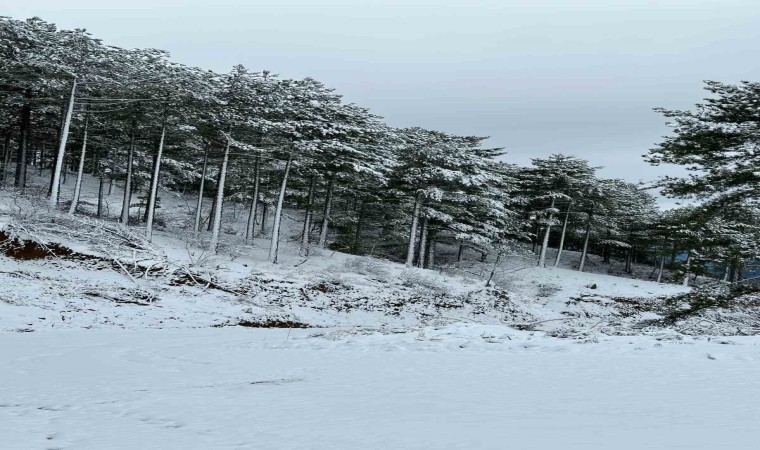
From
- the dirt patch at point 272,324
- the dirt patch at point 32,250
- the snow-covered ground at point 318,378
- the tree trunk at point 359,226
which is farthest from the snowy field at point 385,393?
the tree trunk at point 359,226

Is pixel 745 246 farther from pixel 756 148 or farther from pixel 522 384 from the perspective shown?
pixel 522 384

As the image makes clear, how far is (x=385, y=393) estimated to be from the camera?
5316 millimetres

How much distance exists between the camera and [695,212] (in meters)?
12.3

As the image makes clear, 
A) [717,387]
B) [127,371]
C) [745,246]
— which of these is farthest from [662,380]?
[745,246]

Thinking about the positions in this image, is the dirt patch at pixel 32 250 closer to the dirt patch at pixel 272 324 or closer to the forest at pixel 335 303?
the forest at pixel 335 303

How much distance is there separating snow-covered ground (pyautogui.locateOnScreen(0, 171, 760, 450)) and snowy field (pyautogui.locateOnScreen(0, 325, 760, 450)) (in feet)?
0.09

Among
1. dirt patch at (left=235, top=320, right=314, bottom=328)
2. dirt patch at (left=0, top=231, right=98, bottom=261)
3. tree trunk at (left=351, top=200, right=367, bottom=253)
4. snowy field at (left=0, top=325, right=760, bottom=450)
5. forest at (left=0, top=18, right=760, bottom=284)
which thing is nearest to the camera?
snowy field at (left=0, top=325, right=760, bottom=450)

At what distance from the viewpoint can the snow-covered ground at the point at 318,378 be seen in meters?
3.59

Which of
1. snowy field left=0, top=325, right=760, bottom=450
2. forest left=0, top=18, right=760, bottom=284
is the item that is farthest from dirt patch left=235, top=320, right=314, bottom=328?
forest left=0, top=18, right=760, bottom=284

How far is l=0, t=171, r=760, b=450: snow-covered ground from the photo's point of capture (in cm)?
359

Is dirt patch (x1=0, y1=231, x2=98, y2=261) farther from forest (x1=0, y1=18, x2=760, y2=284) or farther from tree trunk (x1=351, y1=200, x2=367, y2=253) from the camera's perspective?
tree trunk (x1=351, y1=200, x2=367, y2=253)

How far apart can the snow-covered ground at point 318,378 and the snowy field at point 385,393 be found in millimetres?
27

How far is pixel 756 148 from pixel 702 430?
10.9m

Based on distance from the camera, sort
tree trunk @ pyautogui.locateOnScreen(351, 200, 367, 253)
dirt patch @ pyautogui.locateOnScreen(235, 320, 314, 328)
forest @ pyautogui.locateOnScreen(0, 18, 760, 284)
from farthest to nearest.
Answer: tree trunk @ pyautogui.locateOnScreen(351, 200, 367, 253) → dirt patch @ pyautogui.locateOnScreen(235, 320, 314, 328) → forest @ pyautogui.locateOnScreen(0, 18, 760, 284)
